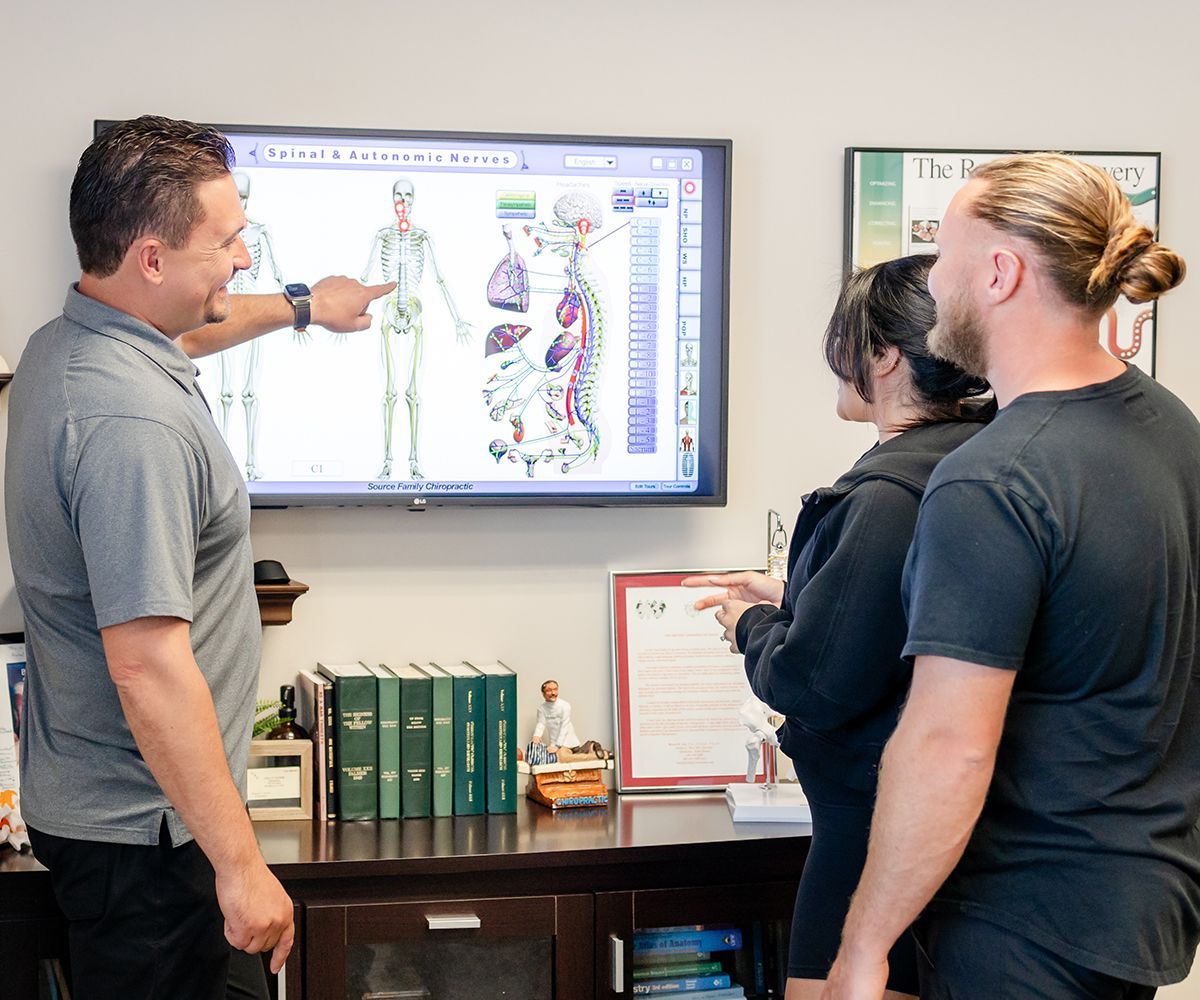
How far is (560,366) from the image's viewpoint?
2607mm

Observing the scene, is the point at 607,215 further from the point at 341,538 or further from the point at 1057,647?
the point at 1057,647

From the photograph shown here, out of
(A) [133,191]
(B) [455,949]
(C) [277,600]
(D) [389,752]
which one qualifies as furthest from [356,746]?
(A) [133,191]

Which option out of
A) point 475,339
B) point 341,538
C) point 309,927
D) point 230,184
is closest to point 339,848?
point 309,927

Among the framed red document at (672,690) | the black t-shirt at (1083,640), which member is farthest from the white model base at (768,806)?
the black t-shirt at (1083,640)

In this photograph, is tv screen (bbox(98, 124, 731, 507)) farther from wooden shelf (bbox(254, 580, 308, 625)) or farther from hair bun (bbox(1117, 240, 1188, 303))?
hair bun (bbox(1117, 240, 1188, 303))

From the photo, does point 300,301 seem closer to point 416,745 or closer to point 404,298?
point 404,298

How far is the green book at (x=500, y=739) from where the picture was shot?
250 cm

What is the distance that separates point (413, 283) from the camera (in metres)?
2.55

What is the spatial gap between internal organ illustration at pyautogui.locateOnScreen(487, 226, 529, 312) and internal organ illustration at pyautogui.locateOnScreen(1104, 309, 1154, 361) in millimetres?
1233

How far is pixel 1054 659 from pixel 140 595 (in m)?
1.01

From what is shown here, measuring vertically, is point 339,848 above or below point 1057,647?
below

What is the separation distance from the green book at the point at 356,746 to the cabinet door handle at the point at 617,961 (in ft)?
1.67

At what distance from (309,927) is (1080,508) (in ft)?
4.89

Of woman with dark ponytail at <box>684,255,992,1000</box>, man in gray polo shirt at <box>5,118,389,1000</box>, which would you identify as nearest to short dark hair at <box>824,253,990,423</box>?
woman with dark ponytail at <box>684,255,992,1000</box>
